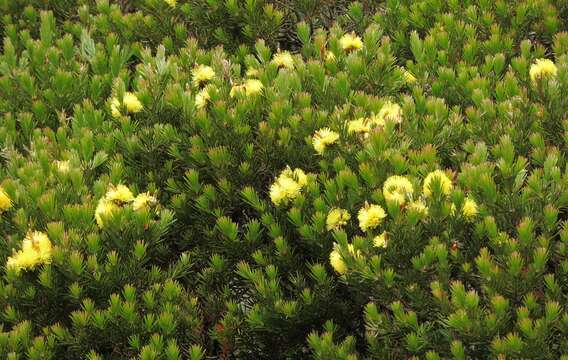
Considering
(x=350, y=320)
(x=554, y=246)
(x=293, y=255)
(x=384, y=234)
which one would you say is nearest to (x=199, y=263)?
(x=293, y=255)

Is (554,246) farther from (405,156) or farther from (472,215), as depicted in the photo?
(405,156)

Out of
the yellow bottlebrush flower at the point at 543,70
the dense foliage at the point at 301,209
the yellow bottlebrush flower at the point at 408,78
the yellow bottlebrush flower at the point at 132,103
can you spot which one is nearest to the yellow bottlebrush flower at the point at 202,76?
the dense foliage at the point at 301,209

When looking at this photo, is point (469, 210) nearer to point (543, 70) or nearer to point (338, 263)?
point (338, 263)

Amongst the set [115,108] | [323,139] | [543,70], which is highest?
[543,70]

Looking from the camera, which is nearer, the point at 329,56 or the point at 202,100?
the point at 202,100

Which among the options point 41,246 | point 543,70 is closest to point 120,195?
point 41,246

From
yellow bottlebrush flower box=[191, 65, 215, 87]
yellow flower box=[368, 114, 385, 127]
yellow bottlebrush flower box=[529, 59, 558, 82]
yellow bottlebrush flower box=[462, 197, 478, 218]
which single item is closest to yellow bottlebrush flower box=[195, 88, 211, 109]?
yellow bottlebrush flower box=[191, 65, 215, 87]
